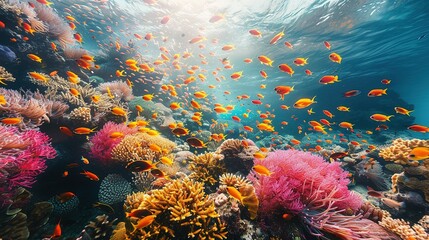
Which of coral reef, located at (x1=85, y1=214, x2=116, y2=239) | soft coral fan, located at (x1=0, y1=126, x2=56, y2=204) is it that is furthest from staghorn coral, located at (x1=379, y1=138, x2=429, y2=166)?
soft coral fan, located at (x1=0, y1=126, x2=56, y2=204)

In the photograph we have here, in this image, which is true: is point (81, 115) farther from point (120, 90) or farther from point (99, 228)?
point (120, 90)

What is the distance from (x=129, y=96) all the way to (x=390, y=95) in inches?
1265

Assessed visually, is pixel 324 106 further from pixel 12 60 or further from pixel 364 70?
pixel 12 60

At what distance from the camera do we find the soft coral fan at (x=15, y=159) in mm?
3596

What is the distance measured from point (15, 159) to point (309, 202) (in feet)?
19.0

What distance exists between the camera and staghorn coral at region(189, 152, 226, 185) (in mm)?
5109

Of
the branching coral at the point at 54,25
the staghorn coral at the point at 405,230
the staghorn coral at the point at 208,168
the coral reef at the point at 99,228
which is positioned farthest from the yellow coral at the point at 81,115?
the staghorn coral at the point at 405,230

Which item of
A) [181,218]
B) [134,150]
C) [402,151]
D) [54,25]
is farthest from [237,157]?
[54,25]

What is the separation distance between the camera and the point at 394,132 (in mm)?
22328

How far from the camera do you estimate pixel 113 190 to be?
206 inches

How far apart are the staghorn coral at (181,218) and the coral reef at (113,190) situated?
179 centimetres

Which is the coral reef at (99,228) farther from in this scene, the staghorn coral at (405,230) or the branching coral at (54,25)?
the branching coral at (54,25)

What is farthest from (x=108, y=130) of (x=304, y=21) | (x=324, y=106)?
(x=324, y=106)

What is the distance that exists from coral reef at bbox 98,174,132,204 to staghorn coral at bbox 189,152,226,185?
6.27 feet
